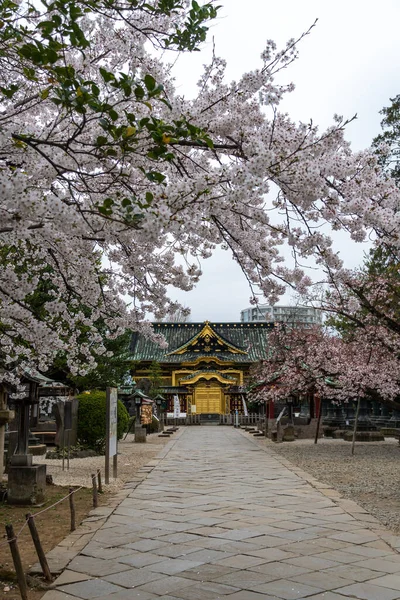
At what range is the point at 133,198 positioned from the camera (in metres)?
3.21

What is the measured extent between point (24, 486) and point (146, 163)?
500cm

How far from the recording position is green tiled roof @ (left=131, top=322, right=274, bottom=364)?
42656 millimetres

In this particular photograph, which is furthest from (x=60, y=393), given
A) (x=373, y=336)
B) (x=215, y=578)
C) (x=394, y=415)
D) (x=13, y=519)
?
(x=215, y=578)

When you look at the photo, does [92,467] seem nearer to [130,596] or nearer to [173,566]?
[173,566]

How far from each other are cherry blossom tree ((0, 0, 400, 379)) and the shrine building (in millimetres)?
33687

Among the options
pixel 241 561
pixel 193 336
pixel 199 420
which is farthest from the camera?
pixel 193 336

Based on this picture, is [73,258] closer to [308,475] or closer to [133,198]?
[133,198]

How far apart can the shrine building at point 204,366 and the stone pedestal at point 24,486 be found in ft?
104

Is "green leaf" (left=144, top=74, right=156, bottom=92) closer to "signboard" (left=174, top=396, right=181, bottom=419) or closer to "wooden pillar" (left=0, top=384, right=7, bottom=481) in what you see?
"wooden pillar" (left=0, top=384, right=7, bottom=481)

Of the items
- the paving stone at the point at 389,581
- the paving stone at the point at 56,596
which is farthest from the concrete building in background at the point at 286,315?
the paving stone at the point at 56,596

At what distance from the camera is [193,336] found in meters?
44.2

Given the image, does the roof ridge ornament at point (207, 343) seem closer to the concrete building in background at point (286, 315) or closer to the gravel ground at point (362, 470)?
the concrete building in background at point (286, 315)

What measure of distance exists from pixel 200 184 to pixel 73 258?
2.48 meters

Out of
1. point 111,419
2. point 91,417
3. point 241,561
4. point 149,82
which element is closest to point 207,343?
point 91,417
